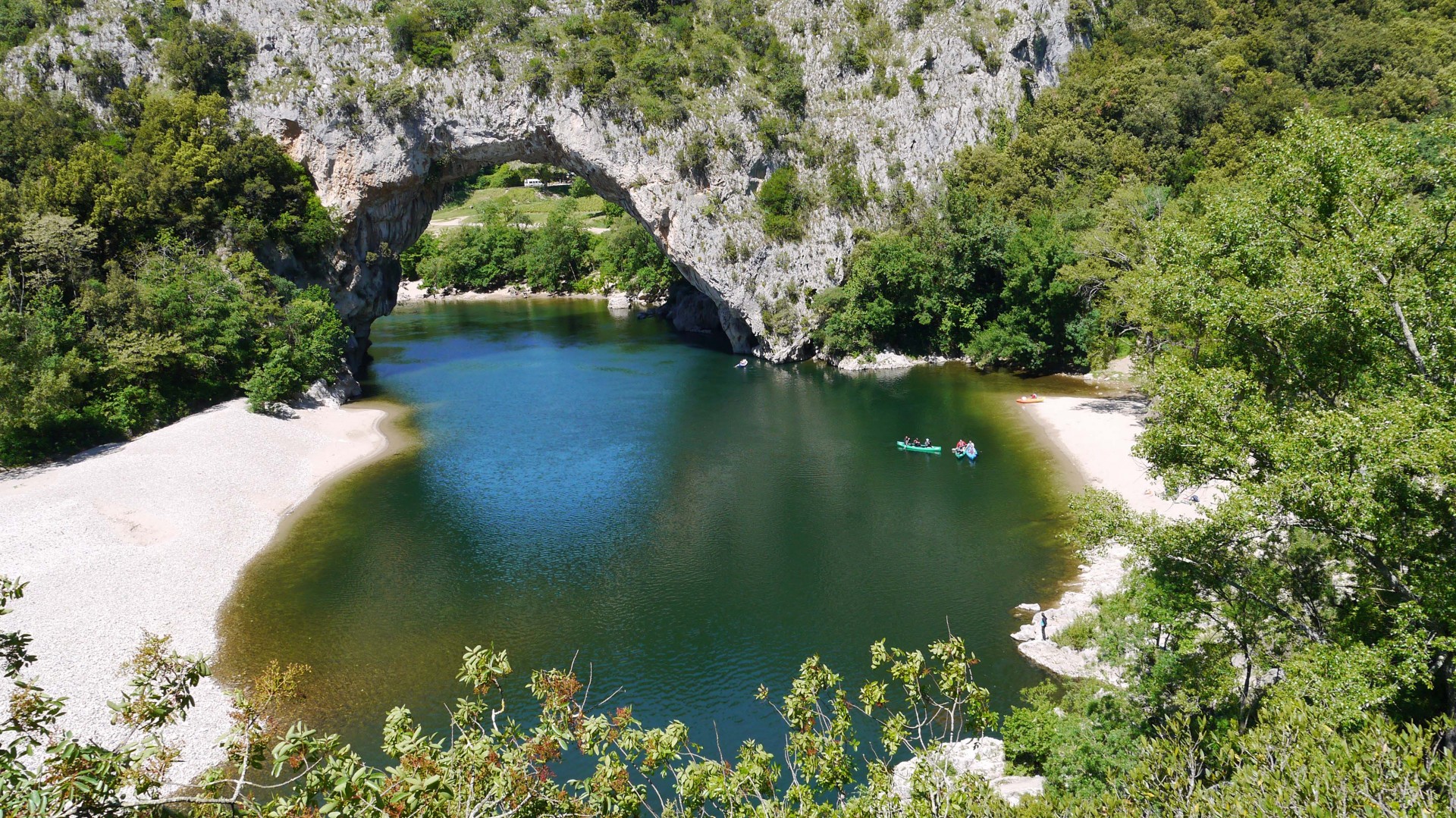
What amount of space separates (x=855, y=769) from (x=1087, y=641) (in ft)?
22.4

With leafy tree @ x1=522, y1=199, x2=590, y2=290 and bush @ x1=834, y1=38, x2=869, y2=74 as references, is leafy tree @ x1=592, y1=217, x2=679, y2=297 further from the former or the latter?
bush @ x1=834, y1=38, x2=869, y2=74

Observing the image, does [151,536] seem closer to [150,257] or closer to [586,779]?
[150,257]

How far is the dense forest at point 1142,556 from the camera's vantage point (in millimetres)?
8477

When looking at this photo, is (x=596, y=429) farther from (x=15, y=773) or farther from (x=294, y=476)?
(x=15, y=773)

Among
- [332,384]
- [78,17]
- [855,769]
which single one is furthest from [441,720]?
[78,17]

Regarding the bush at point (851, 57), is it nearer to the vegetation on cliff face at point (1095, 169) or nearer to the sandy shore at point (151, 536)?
the vegetation on cliff face at point (1095, 169)

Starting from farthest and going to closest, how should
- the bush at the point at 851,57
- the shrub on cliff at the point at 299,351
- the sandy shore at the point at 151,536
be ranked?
the bush at the point at 851,57 → the shrub on cliff at the point at 299,351 → the sandy shore at the point at 151,536

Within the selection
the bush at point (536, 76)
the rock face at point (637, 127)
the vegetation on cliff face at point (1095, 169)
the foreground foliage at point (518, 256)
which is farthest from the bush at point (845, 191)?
the foreground foliage at point (518, 256)

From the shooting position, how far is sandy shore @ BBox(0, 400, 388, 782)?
21016mm

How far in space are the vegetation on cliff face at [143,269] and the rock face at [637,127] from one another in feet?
11.2

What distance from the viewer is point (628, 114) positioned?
184 feet

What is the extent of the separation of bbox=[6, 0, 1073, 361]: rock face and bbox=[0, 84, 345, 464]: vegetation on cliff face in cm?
341

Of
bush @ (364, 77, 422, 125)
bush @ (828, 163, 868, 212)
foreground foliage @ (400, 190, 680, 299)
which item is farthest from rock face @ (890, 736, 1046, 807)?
foreground foliage @ (400, 190, 680, 299)

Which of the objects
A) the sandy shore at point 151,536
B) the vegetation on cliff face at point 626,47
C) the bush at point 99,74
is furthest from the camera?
the vegetation on cliff face at point 626,47
